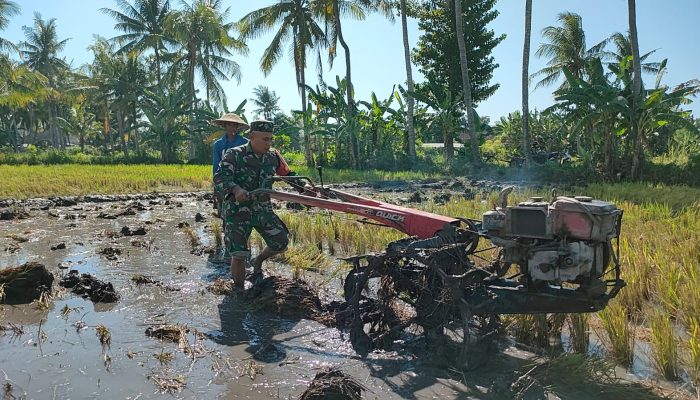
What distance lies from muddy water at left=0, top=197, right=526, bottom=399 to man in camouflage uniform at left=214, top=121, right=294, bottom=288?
0.48 m

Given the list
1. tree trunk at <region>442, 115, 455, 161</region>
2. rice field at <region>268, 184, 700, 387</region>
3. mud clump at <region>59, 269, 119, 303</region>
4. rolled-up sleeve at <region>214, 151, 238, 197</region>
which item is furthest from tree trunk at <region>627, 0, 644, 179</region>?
mud clump at <region>59, 269, 119, 303</region>

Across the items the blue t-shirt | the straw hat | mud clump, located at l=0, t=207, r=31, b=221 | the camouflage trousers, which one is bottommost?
mud clump, located at l=0, t=207, r=31, b=221

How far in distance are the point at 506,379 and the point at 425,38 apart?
24307 millimetres

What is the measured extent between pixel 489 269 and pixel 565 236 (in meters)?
0.81

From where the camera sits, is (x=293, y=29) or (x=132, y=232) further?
(x=293, y=29)

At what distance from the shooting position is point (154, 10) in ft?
113

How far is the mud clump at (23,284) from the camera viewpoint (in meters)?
4.65

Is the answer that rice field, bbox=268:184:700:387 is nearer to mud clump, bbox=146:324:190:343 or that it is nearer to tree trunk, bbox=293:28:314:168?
mud clump, bbox=146:324:190:343

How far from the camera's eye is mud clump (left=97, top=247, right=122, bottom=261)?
6.41 m

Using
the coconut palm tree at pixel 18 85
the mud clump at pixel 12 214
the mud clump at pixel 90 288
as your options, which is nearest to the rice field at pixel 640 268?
the mud clump at pixel 90 288

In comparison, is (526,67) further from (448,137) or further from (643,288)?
(643,288)

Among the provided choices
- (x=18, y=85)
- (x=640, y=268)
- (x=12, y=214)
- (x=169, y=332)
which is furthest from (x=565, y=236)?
(x=18, y=85)

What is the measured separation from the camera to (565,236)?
9.64ft

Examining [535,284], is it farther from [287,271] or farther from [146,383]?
[287,271]
